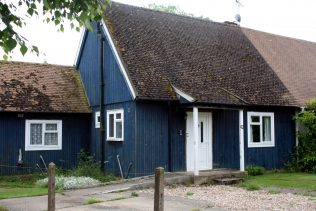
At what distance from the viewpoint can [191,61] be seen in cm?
2028

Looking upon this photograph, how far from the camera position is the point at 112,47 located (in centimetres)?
1873

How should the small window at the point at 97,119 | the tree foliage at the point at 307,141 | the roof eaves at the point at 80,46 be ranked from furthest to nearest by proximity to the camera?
the roof eaves at the point at 80,46, the tree foliage at the point at 307,141, the small window at the point at 97,119

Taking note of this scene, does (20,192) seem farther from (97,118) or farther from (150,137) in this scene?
(97,118)

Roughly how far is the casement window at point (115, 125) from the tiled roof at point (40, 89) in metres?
1.90

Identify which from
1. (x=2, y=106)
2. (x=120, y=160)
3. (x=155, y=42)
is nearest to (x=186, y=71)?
(x=155, y=42)

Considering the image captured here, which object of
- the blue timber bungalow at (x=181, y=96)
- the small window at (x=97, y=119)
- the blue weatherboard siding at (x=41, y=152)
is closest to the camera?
the blue timber bungalow at (x=181, y=96)

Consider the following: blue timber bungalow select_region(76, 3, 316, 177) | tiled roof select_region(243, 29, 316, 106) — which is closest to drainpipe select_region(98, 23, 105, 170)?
blue timber bungalow select_region(76, 3, 316, 177)

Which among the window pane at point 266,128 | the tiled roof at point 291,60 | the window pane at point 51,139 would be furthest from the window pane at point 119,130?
the tiled roof at point 291,60

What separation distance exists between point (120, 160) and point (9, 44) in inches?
438

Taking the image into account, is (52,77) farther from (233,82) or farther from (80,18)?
(80,18)

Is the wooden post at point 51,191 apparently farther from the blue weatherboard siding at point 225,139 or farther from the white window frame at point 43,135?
the blue weatherboard siding at point 225,139

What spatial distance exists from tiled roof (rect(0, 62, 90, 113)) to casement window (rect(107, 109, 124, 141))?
1.90 meters

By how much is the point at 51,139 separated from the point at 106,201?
7.93 meters

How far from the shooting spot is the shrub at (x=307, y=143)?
20391mm
